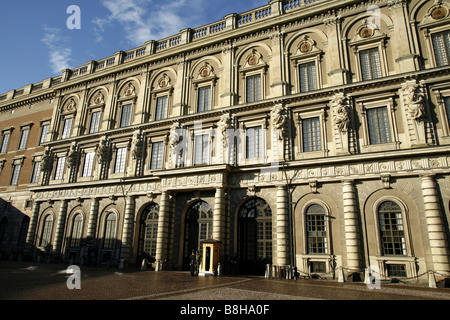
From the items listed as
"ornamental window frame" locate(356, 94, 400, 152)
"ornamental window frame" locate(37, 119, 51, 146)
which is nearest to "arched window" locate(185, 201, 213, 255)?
"ornamental window frame" locate(356, 94, 400, 152)

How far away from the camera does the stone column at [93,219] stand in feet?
92.3

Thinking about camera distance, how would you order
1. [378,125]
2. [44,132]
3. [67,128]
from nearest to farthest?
[378,125] < [67,128] < [44,132]

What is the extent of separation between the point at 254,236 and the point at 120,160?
1527 cm

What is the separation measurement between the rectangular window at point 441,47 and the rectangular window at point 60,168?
34.9 meters

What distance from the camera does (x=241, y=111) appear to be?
24.3 m

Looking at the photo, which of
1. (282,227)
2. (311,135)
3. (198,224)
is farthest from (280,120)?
(198,224)

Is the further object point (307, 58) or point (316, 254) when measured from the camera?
point (307, 58)

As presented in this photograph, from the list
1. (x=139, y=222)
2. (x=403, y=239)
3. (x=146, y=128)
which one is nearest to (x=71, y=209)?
(x=139, y=222)

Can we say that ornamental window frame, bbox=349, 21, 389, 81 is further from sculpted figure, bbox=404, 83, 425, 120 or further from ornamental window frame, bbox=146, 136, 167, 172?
ornamental window frame, bbox=146, 136, 167, 172

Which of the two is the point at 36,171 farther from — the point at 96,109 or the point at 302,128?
the point at 302,128

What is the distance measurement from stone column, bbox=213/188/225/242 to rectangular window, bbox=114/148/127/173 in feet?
37.2

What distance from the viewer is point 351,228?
18.4 meters

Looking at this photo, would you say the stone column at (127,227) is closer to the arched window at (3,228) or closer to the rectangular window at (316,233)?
the rectangular window at (316,233)

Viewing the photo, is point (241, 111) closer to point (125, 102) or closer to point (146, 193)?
point (146, 193)
